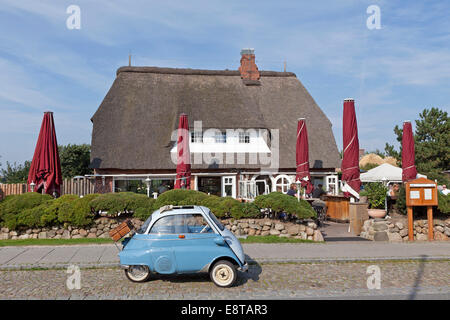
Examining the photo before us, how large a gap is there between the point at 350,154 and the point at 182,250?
9277 millimetres

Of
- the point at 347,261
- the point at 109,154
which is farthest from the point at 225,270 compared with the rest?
the point at 109,154

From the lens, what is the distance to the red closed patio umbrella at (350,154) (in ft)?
46.4

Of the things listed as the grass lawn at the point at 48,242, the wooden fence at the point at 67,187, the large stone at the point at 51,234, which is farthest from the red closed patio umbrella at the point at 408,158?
the wooden fence at the point at 67,187

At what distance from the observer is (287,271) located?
327 inches

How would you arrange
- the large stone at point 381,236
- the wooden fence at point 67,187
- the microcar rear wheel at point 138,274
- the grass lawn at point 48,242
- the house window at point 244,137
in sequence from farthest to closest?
the house window at point 244,137, the wooden fence at point 67,187, the large stone at point 381,236, the grass lawn at point 48,242, the microcar rear wheel at point 138,274

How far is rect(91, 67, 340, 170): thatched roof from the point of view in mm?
21438

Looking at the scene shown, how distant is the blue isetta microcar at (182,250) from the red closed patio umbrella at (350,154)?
7.94 metres

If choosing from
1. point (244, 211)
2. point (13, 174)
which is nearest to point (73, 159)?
point (13, 174)

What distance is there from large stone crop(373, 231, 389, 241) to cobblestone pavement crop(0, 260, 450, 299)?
3.12 m

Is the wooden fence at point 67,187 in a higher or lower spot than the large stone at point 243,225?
higher

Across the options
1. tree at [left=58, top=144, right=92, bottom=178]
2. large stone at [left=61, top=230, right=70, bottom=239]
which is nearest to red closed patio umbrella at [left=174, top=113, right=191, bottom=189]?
large stone at [left=61, top=230, right=70, bottom=239]

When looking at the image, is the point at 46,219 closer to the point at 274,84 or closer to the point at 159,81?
the point at 159,81

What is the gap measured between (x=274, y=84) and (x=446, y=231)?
58.6ft

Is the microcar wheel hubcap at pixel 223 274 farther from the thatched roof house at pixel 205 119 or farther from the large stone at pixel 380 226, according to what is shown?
the thatched roof house at pixel 205 119
